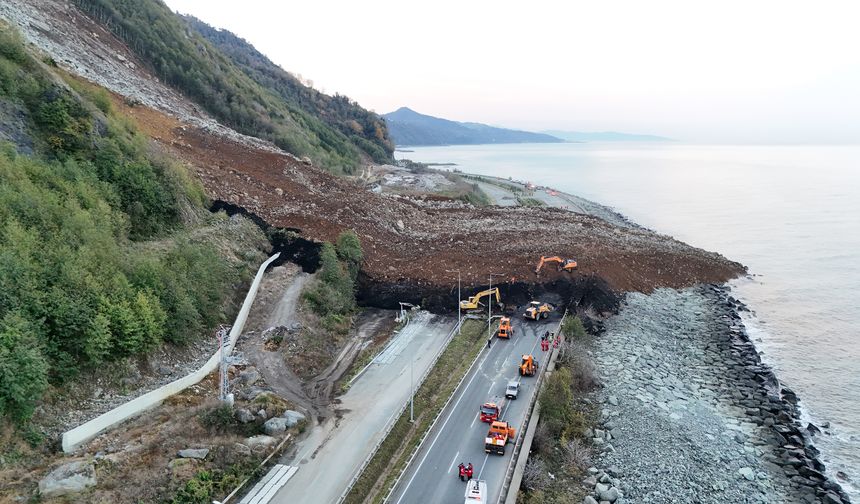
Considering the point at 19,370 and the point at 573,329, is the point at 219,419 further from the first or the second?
the point at 573,329

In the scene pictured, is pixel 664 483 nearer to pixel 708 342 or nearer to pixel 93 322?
pixel 708 342

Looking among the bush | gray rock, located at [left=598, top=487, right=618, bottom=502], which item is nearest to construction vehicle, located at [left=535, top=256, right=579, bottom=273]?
gray rock, located at [left=598, top=487, right=618, bottom=502]

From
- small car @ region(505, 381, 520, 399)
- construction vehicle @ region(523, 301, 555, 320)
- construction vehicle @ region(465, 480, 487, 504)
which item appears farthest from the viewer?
construction vehicle @ region(523, 301, 555, 320)

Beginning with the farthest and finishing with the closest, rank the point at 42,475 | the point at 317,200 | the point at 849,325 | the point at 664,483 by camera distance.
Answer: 1. the point at 317,200
2. the point at 849,325
3. the point at 664,483
4. the point at 42,475

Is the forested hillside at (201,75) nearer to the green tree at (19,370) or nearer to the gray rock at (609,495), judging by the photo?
the green tree at (19,370)

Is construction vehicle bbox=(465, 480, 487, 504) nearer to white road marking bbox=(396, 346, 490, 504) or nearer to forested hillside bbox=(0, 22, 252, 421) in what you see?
white road marking bbox=(396, 346, 490, 504)

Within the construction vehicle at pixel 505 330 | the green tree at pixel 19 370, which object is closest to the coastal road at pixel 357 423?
the construction vehicle at pixel 505 330

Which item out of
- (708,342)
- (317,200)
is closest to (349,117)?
(317,200)
